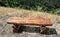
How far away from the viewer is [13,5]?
28.3ft

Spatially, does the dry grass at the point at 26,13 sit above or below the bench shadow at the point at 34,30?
above

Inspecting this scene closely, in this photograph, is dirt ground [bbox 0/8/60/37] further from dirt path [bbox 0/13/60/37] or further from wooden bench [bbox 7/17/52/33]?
wooden bench [bbox 7/17/52/33]

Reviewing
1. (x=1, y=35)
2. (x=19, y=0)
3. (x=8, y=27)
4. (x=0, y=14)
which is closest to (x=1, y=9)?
(x=0, y=14)

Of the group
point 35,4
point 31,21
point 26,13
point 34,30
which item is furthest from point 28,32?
point 35,4

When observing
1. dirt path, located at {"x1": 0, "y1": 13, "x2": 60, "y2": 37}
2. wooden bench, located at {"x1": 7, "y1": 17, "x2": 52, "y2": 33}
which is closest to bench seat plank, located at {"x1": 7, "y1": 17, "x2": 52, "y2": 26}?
wooden bench, located at {"x1": 7, "y1": 17, "x2": 52, "y2": 33}

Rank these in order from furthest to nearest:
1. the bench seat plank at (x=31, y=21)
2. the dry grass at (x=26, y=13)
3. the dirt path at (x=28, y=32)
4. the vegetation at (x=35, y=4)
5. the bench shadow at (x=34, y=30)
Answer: the vegetation at (x=35, y=4) < the dry grass at (x=26, y=13) < the bench shadow at (x=34, y=30) < the dirt path at (x=28, y=32) < the bench seat plank at (x=31, y=21)

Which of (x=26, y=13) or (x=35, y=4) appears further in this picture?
(x=35, y=4)

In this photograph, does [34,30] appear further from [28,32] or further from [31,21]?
[31,21]

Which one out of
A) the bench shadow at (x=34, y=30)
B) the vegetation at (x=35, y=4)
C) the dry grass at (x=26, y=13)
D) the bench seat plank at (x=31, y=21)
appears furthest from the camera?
the vegetation at (x=35, y=4)

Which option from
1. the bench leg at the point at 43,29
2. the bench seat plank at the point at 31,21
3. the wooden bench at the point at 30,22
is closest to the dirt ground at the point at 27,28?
the bench leg at the point at 43,29

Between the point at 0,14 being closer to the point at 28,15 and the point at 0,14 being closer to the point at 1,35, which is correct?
the point at 28,15

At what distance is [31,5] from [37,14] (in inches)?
45.1

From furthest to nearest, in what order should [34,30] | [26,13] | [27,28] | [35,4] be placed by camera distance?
[35,4] → [26,13] → [27,28] → [34,30]

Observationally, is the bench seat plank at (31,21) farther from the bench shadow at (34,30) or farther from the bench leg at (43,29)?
Answer: the bench shadow at (34,30)
